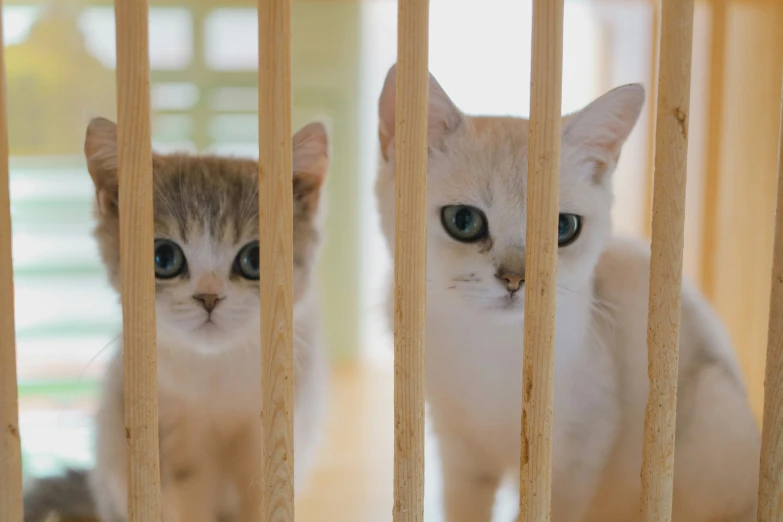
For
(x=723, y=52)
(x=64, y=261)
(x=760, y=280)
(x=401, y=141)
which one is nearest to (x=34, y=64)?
(x=64, y=261)

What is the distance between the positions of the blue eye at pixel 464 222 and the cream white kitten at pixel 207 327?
0.24 m

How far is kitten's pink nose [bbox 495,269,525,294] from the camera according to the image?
104cm

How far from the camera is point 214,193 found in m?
1.19

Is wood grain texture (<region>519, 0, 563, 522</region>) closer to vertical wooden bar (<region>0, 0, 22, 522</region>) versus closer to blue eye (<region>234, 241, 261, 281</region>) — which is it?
blue eye (<region>234, 241, 261, 281</region>)

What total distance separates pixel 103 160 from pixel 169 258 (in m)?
0.17

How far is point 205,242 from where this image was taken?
1.13m

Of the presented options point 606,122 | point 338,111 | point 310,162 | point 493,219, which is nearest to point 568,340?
point 493,219

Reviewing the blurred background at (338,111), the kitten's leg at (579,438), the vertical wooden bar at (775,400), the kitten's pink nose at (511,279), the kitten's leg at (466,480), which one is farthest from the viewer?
the blurred background at (338,111)

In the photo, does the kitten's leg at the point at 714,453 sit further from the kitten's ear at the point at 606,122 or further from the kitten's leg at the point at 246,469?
the kitten's leg at the point at 246,469

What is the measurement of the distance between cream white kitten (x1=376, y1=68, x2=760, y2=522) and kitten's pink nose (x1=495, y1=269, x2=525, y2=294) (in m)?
0.02

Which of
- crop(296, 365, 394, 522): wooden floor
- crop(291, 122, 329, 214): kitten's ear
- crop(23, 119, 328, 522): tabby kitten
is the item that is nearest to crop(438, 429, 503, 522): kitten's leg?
crop(296, 365, 394, 522): wooden floor

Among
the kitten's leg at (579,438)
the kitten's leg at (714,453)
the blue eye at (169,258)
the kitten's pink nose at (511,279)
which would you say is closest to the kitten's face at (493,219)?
the kitten's pink nose at (511,279)

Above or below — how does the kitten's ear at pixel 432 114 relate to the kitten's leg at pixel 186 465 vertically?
above

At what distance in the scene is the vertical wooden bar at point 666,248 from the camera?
875 mm
